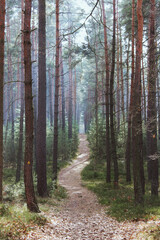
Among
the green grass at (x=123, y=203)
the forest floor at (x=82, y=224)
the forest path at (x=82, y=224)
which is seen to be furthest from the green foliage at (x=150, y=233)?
the green grass at (x=123, y=203)

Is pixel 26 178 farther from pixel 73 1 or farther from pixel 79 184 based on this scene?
pixel 73 1

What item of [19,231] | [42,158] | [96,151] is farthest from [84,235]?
[96,151]

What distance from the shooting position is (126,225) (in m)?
6.71

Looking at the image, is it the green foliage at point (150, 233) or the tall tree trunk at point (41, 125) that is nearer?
the green foliage at point (150, 233)

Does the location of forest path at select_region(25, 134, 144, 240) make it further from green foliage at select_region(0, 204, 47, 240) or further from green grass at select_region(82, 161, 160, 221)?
green grass at select_region(82, 161, 160, 221)

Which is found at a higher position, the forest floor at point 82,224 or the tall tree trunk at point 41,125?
the tall tree trunk at point 41,125

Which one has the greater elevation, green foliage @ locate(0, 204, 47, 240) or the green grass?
green foliage @ locate(0, 204, 47, 240)

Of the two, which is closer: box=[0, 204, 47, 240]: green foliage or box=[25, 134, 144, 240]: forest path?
box=[0, 204, 47, 240]: green foliage

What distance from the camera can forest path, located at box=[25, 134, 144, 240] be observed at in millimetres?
6024

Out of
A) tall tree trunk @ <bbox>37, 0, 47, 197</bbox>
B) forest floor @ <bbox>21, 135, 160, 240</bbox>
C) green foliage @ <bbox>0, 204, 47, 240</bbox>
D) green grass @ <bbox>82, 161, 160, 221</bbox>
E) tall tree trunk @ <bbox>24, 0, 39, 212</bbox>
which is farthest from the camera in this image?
tall tree trunk @ <bbox>37, 0, 47, 197</bbox>

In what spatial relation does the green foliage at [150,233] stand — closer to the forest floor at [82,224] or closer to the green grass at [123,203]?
the forest floor at [82,224]

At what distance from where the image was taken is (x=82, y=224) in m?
7.46

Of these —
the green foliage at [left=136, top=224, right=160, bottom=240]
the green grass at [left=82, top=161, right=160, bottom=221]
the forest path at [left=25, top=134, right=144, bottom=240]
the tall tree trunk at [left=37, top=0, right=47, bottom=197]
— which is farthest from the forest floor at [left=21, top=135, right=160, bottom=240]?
the tall tree trunk at [left=37, top=0, right=47, bottom=197]

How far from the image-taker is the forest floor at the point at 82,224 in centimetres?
598
